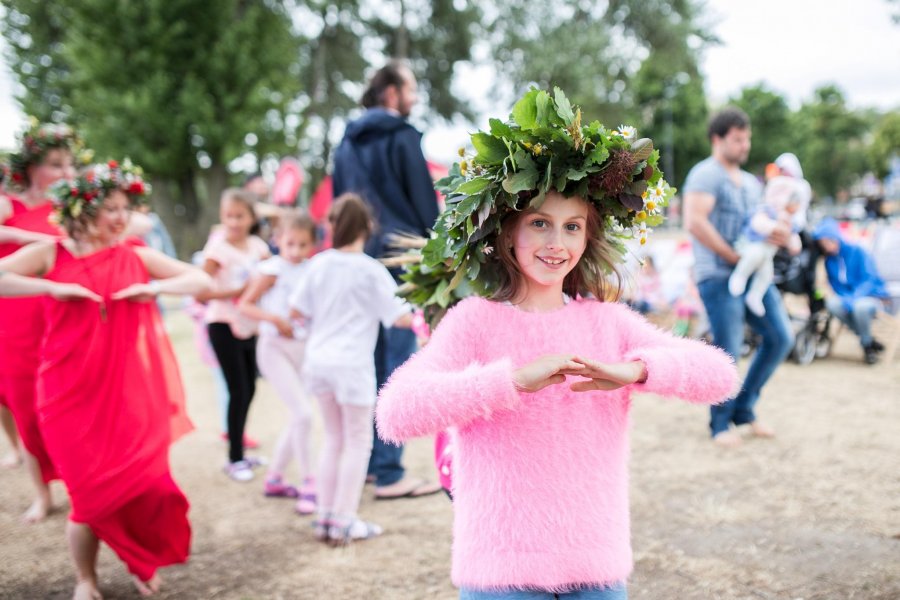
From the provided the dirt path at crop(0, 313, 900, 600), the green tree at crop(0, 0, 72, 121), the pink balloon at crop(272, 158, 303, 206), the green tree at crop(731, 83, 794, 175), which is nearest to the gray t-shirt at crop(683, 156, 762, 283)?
the dirt path at crop(0, 313, 900, 600)

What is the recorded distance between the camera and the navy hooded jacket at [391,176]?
14.2 ft

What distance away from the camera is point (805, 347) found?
8.02 metres

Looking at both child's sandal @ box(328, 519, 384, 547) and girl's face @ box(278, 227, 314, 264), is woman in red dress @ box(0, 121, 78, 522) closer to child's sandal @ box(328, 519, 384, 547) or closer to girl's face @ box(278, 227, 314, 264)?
girl's face @ box(278, 227, 314, 264)

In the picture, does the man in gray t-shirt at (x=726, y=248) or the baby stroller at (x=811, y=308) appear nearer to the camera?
the man in gray t-shirt at (x=726, y=248)

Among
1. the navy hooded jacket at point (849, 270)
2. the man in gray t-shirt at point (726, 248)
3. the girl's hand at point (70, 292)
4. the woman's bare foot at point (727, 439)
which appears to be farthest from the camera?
the navy hooded jacket at point (849, 270)

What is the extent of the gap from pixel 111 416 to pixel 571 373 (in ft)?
7.31

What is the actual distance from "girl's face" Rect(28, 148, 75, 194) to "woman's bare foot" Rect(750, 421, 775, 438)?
4.82 meters

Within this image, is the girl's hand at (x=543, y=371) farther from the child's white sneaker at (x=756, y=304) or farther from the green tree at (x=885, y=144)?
the green tree at (x=885, y=144)

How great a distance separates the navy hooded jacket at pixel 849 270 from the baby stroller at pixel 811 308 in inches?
7.4

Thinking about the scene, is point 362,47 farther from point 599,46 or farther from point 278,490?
point 278,490

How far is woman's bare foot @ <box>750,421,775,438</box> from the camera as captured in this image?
207 inches

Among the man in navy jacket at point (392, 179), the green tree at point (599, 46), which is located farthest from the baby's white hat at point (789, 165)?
the green tree at point (599, 46)

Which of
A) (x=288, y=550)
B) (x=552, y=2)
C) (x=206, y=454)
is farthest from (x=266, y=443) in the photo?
(x=552, y=2)

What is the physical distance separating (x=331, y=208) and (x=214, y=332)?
4.63 ft
